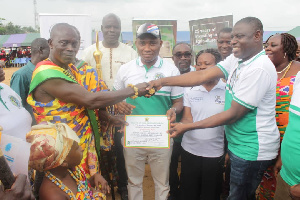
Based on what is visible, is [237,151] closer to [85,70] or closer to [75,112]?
[75,112]

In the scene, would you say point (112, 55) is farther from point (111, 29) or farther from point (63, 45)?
point (63, 45)

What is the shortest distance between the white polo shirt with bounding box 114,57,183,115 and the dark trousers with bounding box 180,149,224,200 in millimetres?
712

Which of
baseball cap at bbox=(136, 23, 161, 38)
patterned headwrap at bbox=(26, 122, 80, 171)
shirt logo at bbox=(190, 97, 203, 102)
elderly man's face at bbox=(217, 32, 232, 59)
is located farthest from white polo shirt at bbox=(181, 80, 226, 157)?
patterned headwrap at bbox=(26, 122, 80, 171)

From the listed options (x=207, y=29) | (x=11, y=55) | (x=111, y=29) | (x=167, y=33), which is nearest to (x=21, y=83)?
(x=111, y=29)

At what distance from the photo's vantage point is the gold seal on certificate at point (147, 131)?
3051 mm

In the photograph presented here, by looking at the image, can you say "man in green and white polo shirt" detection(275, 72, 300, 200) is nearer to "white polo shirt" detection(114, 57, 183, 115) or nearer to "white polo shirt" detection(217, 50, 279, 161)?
"white polo shirt" detection(217, 50, 279, 161)

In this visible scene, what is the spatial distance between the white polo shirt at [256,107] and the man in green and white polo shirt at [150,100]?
907mm

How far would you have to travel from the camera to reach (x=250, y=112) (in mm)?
2590

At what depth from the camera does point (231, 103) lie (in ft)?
8.61

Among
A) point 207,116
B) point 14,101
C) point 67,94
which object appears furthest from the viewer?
point 207,116

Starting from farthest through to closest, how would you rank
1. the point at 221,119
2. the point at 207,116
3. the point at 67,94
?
the point at 207,116 → the point at 221,119 → the point at 67,94

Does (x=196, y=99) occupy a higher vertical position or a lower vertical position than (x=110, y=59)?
lower

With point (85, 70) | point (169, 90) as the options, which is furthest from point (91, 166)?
point (169, 90)

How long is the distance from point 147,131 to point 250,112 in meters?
1.17
